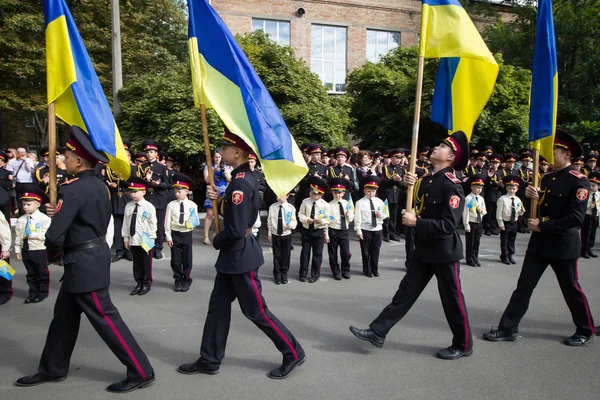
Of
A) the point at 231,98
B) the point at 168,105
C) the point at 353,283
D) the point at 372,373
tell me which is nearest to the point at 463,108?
the point at 231,98

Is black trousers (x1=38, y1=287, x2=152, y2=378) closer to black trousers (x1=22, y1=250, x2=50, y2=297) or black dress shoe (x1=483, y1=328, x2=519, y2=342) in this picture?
black trousers (x1=22, y1=250, x2=50, y2=297)

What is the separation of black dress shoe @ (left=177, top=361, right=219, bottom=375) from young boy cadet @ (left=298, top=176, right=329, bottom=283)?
358 cm

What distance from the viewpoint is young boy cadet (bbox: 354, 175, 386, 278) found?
820 centimetres

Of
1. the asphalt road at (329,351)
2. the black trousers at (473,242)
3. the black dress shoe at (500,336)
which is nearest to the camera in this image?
the asphalt road at (329,351)

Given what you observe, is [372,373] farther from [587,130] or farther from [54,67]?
[587,130]

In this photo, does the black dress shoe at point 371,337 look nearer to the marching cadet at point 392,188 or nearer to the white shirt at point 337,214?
the white shirt at point 337,214

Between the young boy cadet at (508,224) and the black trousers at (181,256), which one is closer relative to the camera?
the black trousers at (181,256)

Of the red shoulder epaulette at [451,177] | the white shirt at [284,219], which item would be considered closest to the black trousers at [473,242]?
the white shirt at [284,219]

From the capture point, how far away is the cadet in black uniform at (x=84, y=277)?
388 centimetres

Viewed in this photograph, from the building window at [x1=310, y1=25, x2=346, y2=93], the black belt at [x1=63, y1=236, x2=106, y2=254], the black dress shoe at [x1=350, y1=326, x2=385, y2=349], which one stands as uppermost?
the building window at [x1=310, y1=25, x2=346, y2=93]

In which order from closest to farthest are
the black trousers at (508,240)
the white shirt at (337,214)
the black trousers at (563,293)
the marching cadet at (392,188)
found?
1. the black trousers at (563,293)
2. the white shirt at (337,214)
3. the black trousers at (508,240)
4. the marching cadet at (392,188)

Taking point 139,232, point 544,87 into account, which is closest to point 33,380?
point 139,232

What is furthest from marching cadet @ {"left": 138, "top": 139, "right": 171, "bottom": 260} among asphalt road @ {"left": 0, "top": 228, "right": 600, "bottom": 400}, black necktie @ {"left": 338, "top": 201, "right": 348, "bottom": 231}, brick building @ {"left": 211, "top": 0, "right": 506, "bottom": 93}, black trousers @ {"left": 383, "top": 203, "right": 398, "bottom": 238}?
brick building @ {"left": 211, "top": 0, "right": 506, "bottom": 93}

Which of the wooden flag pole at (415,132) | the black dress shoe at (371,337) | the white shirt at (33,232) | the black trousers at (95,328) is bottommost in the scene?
the black dress shoe at (371,337)
